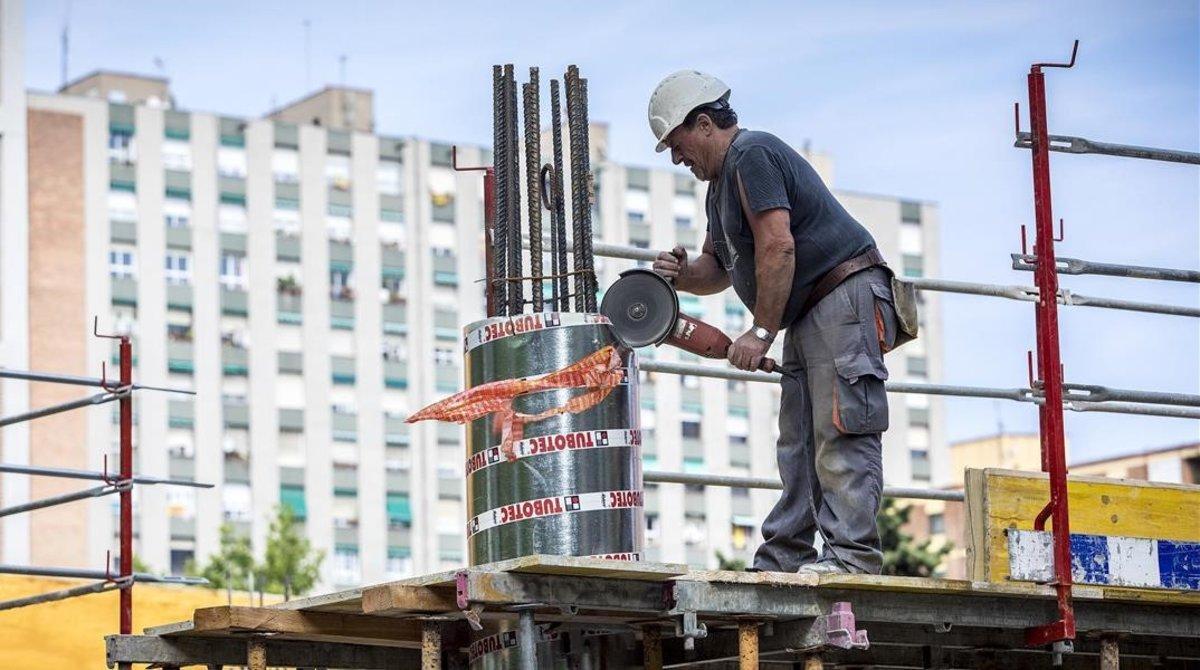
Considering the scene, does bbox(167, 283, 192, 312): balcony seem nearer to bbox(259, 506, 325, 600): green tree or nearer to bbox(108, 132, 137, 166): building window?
bbox(108, 132, 137, 166): building window

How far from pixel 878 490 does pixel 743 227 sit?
107 centimetres

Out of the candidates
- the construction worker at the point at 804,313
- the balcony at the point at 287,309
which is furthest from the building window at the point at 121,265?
the construction worker at the point at 804,313

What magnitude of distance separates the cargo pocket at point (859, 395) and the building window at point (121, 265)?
8035cm

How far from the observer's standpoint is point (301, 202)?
8969 centimetres

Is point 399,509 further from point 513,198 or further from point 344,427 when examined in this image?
point 513,198

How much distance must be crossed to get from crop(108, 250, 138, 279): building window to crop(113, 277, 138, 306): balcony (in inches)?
6.4

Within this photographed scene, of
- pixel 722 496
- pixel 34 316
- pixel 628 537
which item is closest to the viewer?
pixel 628 537

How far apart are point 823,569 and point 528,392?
3.92 feet

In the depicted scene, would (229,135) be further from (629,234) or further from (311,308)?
(629,234)

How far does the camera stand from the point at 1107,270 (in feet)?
32.0

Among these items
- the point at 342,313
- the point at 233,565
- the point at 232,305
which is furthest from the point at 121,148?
the point at 233,565

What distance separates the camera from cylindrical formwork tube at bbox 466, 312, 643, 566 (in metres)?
8.13

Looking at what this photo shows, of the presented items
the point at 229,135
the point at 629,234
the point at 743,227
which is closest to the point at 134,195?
the point at 229,135

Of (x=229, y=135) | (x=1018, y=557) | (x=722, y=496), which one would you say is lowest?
(x=1018, y=557)
